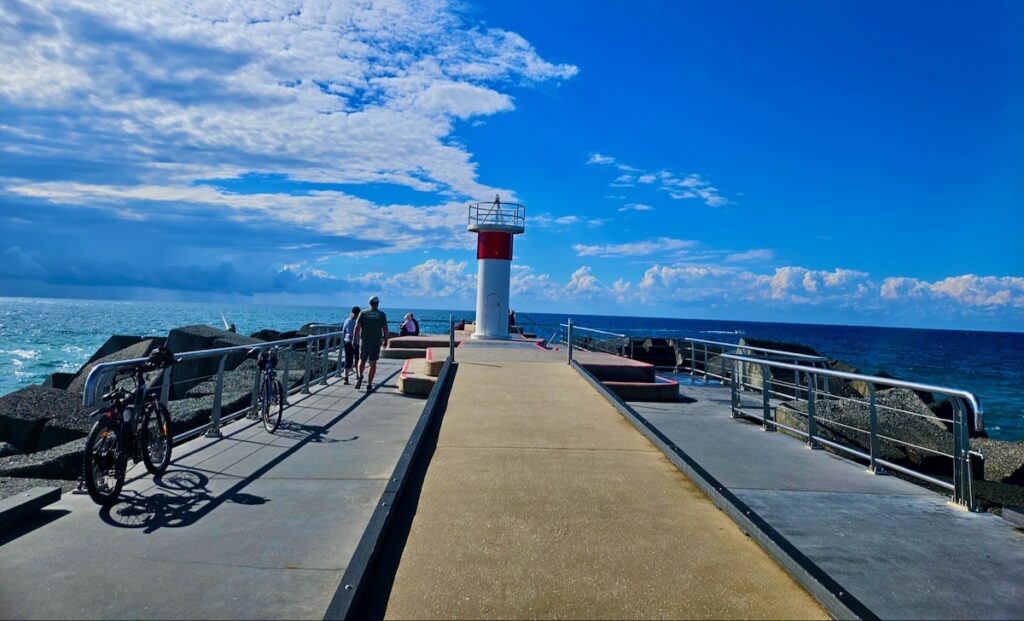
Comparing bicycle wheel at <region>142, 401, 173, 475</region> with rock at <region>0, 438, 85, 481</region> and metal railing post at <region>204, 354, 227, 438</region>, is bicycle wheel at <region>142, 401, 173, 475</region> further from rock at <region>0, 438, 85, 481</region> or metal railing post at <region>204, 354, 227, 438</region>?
rock at <region>0, 438, 85, 481</region>

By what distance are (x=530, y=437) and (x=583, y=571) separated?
11.2 ft

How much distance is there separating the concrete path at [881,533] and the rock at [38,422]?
33.7 feet

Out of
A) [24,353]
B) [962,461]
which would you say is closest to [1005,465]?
[962,461]

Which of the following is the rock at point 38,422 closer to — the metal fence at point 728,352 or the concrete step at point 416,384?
the concrete step at point 416,384

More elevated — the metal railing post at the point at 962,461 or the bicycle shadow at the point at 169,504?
the metal railing post at the point at 962,461

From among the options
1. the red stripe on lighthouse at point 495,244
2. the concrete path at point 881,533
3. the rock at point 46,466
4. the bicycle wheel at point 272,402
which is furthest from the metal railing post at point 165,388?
the red stripe on lighthouse at point 495,244

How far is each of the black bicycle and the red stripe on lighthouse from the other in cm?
1541

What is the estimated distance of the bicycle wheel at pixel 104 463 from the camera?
491cm

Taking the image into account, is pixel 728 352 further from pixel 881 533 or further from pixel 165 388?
pixel 165 388

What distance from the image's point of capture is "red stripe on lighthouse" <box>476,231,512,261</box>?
69.9ft

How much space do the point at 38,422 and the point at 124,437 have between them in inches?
321

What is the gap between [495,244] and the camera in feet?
70.0

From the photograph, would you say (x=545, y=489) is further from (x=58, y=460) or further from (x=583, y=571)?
(x=58, y=460)

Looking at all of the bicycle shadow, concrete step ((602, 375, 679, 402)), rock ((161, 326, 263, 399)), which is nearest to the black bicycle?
the bicycle shadow
